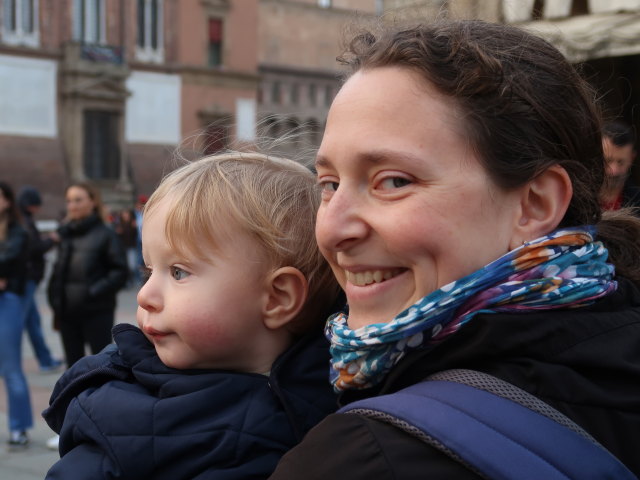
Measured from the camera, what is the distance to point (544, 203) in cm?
127

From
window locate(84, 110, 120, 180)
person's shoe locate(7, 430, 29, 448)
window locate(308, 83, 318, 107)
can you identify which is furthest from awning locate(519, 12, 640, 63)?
window locate(308, 83, 318, 107)

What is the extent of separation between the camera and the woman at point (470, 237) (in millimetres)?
1152

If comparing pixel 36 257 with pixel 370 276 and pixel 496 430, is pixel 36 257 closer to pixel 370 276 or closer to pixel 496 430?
pixel 370 276

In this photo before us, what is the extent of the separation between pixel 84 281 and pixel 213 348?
508 centimetres

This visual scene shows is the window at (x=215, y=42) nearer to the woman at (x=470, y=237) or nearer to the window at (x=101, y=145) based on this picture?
the window at (x=101, y=145)

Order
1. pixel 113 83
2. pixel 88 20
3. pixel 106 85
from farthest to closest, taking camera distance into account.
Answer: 1. pixel 113 83
2. pixel 106 85
3. pixel 88 20

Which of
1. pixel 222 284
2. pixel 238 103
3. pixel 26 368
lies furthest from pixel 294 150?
pixel 238 103

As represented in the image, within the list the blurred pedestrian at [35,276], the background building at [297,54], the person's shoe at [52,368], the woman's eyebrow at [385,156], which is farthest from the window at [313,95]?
the woman's eyebrow at [385,156]

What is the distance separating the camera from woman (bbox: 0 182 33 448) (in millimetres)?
6020

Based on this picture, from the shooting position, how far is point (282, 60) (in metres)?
42.9

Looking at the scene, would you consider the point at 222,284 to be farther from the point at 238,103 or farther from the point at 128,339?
the point at 238,103

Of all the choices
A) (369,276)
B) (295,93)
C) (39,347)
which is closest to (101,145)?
(295,93)

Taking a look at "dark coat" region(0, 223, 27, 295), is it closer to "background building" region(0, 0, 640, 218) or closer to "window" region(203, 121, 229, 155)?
"window" region(203, 121, 229, 155)

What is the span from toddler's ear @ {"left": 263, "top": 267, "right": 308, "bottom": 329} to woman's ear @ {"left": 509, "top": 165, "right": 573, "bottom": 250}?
0.54 m
